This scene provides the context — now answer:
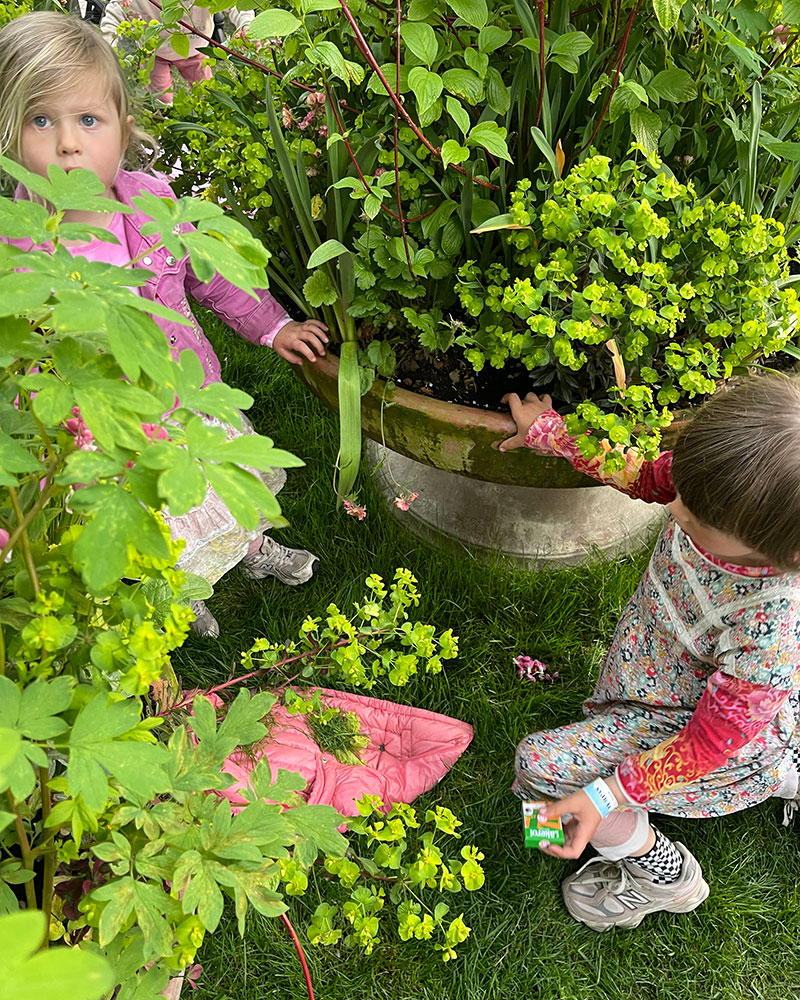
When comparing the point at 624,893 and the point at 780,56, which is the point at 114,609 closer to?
the point at 624,893

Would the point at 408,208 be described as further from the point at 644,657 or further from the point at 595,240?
the point at 644,657

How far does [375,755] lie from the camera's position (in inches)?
70.2

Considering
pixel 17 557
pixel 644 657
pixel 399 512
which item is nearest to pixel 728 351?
pixel 644 657

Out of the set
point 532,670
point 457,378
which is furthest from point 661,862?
point 457,378

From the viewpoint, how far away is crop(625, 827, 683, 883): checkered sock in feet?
4.82

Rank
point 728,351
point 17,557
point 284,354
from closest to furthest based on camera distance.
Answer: point 17,557 → point 728,351 → point 284,354

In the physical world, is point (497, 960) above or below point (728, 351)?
below

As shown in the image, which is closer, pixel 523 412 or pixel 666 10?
pixel 666 10

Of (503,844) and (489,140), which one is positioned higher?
(489,140)

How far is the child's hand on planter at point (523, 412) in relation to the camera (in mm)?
1479

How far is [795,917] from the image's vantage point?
1573 mm

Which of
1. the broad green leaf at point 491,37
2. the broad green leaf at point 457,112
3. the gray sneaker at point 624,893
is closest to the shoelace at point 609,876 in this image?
the gray sneaker at point 624,893

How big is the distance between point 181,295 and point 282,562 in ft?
2.15

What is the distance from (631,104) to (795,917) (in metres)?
1.45
